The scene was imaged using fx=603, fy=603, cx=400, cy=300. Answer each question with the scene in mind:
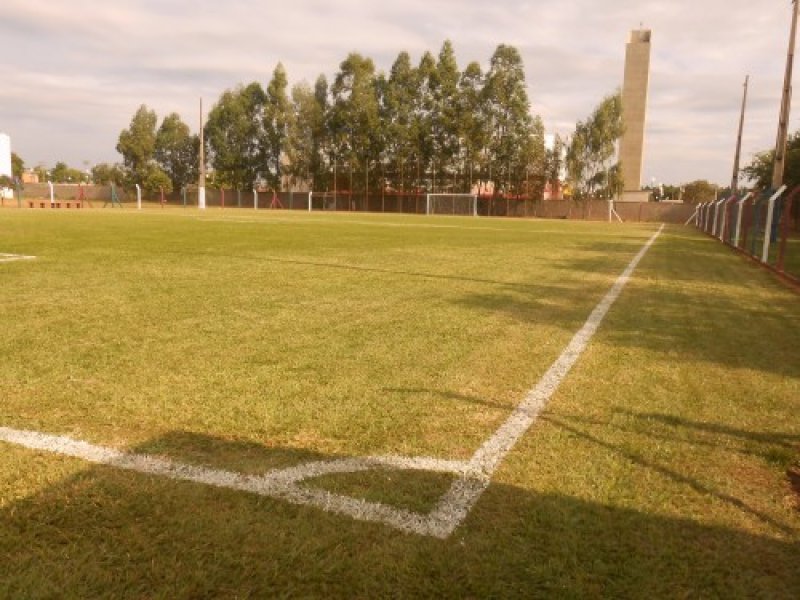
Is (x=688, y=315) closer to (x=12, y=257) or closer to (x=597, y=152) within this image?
(x=12, y=257)

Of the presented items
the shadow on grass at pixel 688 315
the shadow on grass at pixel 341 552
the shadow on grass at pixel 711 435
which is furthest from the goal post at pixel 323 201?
the shadow on grass at pixel 341 552

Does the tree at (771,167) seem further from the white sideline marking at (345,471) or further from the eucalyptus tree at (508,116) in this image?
the white sideline marking at (345,471)

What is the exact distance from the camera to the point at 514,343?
5.36 meters

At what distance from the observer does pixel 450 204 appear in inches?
2415

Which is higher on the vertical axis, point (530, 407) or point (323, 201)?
point (323, 201)

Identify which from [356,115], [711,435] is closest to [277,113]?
[356,115]

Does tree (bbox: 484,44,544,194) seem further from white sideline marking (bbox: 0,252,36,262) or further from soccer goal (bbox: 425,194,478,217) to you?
white sideline marking (bbox: 0,252,36,262)

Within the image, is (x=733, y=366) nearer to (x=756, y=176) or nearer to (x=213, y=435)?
(x=213, y=435)

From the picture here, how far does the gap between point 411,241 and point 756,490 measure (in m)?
15.1

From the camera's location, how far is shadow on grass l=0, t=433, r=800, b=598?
2.04 metres

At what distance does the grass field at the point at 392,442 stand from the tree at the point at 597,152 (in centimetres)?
5663

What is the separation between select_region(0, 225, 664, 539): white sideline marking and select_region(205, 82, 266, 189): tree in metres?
73.6

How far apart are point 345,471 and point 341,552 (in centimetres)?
62

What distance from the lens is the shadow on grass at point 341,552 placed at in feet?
6.68
